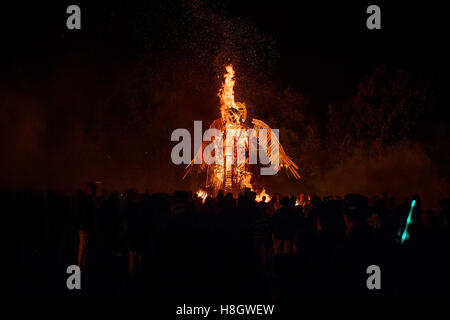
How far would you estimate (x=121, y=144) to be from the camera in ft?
82.7

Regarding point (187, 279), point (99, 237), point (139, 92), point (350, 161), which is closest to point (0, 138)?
point (139, 92)

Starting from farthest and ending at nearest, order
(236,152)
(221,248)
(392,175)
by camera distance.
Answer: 1. (392,175)
2. (236,152)
3. (221,248)

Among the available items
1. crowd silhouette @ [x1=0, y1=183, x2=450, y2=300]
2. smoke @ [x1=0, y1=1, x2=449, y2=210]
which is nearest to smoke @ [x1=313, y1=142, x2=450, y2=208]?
smoke @ [x1=0, y1=1, x2=449, y2=210]

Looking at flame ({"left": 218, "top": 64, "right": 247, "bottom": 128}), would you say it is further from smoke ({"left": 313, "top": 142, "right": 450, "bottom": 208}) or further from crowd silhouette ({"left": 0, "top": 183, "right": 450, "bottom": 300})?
smoke ({"left": 313, "top": 142, "right": 450, "bottom": 208})

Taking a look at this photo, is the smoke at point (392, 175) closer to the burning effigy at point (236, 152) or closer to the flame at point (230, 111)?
the burning effigy at point (236, 152)

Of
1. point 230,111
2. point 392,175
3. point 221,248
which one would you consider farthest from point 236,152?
point 221,248

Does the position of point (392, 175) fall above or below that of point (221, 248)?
above

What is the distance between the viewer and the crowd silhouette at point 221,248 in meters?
4.89

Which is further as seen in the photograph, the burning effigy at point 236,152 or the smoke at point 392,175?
the smoke at point 392,175

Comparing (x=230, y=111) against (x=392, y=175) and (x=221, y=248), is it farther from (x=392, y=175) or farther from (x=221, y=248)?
(x=221, y=248)

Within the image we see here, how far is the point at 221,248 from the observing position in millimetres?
5355

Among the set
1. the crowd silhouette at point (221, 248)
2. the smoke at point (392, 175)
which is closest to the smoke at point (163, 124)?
the smoke at point (392, 175)

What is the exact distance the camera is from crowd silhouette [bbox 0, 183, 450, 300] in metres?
4.89

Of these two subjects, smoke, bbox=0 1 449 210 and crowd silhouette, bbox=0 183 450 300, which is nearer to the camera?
crowd silhouette, bbox=0 183 450 300
